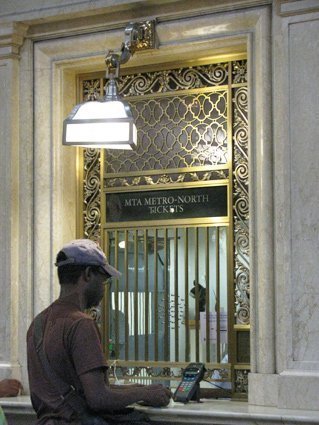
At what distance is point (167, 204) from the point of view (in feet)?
25.2

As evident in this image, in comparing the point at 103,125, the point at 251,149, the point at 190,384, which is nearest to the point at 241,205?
the point at 251,149

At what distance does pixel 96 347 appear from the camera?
556cm

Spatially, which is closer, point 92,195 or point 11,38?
point 11,38

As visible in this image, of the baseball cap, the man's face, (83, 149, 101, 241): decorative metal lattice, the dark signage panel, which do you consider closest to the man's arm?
the man's face

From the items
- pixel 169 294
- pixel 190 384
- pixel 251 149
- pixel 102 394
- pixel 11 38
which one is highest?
pixel 11 38

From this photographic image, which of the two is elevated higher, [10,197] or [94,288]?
[10,197]

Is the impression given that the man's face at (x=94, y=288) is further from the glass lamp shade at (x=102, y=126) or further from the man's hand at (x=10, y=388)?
the man's hand at (x=10, y=388)

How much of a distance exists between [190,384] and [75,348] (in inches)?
61.3

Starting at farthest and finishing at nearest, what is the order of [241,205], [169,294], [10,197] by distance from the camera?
[10,197], [169,294], [241,205]

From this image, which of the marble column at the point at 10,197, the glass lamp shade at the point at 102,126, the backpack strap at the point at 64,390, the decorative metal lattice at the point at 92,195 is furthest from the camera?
the decorative metal lattice at the point at 92,195

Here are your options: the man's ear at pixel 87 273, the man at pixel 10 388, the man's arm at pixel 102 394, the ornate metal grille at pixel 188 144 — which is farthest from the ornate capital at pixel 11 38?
the man's arm at pixel 102 394

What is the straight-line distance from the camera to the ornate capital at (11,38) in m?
7.79

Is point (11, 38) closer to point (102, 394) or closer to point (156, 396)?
point (156, 396)

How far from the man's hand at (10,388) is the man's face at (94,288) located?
1.81m
